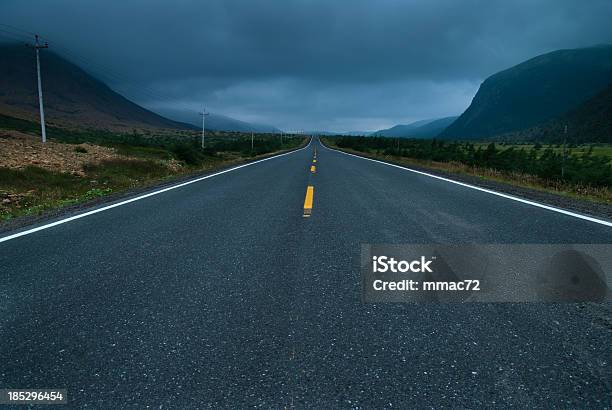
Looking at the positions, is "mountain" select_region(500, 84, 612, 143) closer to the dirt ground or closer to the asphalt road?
the dirt ground

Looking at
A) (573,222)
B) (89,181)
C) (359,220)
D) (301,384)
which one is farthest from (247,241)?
(89,181)

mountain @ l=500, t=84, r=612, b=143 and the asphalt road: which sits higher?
mountain @ l=500, t=84, r=612, b=143

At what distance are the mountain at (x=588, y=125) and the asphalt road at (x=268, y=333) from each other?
122m

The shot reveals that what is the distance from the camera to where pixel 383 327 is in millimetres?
2342

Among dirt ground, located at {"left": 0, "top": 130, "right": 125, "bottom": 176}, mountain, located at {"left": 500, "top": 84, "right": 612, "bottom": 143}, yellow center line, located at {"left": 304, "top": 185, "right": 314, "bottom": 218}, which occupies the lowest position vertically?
dirt ground, located at {"left": 0, "top": 130, "right": 125, "bottom": 176}

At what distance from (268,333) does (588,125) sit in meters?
141

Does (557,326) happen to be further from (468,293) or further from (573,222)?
(573,222)

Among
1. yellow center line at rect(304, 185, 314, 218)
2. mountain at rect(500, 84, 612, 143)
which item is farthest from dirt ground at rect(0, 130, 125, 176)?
mountain at rect(500, 84, 612, 143)

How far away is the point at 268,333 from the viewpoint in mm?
2271

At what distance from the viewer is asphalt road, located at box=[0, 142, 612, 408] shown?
1764 mm

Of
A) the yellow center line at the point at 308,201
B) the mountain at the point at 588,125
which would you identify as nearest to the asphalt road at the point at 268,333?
the yellow center line at the point at 308,201

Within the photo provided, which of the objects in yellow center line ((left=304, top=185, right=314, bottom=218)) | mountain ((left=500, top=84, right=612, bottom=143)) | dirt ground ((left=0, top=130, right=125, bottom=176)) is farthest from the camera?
mountain ((left=500, top=84, right=612, bottom=143))

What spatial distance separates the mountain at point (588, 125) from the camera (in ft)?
328

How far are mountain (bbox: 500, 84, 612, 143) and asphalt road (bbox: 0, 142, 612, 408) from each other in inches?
4801
